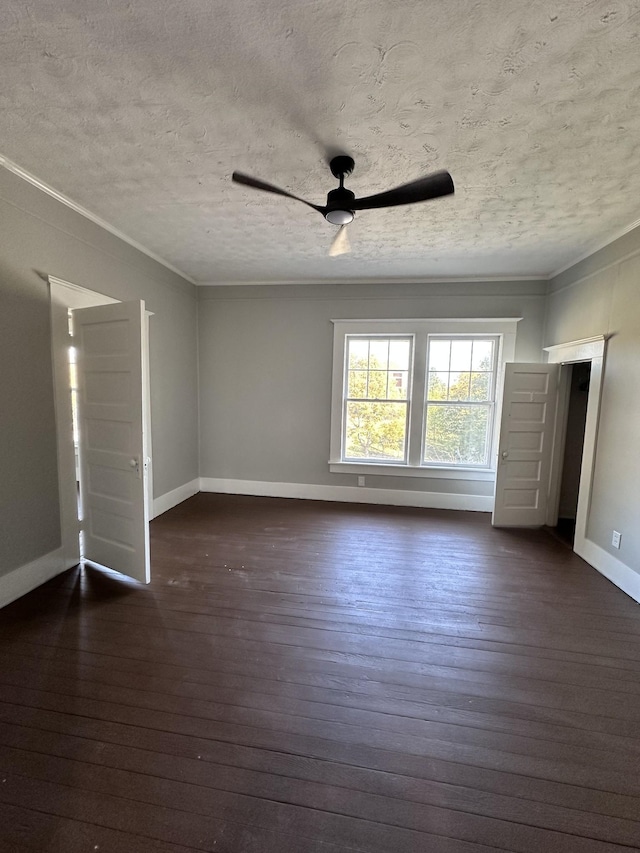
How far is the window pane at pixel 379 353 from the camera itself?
15.2ft

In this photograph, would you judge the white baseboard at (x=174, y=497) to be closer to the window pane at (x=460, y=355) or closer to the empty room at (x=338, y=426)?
the empty room at (x=338, y=426)

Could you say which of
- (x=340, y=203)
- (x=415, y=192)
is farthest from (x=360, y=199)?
(x=415, y=192)

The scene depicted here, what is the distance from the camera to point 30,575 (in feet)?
8.43

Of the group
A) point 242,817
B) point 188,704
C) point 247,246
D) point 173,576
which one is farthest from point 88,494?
point 247,246

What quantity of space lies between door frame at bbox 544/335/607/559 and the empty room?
0.10 ft

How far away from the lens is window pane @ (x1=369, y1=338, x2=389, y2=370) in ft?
15.2

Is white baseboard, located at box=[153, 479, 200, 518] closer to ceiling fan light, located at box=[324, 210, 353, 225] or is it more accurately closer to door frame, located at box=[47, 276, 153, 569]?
door frame, located at box=[47, 276, 153, 569]

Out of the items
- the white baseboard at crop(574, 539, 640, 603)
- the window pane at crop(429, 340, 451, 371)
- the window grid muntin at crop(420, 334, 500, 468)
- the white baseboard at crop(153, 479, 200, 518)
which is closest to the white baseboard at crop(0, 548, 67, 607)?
the white baseboard at crop(153, 479, 200, 518)

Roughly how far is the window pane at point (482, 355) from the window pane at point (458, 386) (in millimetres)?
176

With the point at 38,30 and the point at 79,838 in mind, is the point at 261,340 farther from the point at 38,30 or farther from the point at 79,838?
the point at 79,838

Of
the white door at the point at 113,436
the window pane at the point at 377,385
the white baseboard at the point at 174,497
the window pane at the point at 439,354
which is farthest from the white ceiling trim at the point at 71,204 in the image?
the window pane at the point at 439,354

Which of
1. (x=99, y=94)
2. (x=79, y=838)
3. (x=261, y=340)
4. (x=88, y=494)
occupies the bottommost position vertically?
(x=79, y=838)

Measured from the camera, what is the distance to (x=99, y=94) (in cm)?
167

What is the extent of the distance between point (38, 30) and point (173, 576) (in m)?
3.14
